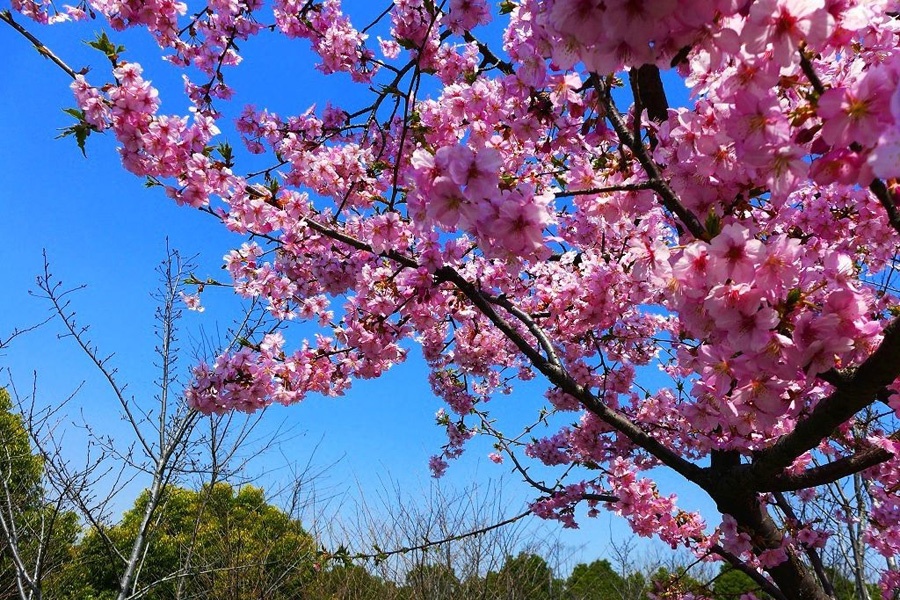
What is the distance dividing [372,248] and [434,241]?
38 centimetres

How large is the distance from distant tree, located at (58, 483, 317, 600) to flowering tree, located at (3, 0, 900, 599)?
3.64m

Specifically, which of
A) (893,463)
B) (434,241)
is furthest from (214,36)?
(893,463)

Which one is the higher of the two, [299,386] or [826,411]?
[299,386]

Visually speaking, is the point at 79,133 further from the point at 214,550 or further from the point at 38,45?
the point at 214,550

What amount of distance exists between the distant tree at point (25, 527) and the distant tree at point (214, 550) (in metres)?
0.72

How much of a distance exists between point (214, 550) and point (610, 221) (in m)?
8.75

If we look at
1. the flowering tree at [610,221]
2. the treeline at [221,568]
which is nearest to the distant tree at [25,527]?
the treeline at [221,568]

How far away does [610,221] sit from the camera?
2.14 metres

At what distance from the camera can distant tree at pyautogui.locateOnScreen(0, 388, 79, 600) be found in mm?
5047

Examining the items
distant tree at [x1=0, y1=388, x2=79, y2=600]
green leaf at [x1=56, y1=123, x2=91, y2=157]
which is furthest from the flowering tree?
distant tree at [x1=0, y1=388, x2=79, y2=600]

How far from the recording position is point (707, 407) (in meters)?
1.83

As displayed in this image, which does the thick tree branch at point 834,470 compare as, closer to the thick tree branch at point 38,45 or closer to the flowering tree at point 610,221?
the flowering tree at point 610,221

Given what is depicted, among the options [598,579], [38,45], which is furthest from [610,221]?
[598,579]

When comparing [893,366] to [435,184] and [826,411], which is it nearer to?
[826,411]
